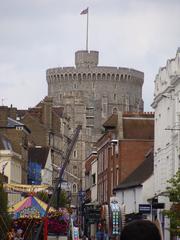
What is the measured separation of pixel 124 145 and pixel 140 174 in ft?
33.1

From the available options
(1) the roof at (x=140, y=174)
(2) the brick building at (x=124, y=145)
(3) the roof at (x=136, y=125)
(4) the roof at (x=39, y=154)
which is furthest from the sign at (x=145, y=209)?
(4) the roof at (x=39, y=154)

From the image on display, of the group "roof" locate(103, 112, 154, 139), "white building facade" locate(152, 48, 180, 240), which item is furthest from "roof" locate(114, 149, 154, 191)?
"white building facade" locate(152, 48, 180, 240)

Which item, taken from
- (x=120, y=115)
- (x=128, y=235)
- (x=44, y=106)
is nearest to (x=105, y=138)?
(x=120, y=115)

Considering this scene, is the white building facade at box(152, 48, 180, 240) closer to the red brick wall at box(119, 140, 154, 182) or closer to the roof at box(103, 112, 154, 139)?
the red brick wall at box(119, 140, 154, 182)

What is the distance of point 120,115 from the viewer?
9006 cm

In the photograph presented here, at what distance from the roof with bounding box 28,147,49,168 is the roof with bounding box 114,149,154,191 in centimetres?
6087

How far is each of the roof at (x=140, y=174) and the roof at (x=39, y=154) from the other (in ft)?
200

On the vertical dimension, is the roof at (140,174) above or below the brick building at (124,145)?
below

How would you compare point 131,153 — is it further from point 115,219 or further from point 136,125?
point 115,219

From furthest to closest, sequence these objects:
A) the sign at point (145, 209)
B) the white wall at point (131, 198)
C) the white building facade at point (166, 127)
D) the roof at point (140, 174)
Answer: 1. the roof at point (140, 174)
2. the white wall at point (131, 198)
3. the sign at point (145, 209)
4. the white building facade at point (166, 127)

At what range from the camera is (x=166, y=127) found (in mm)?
56812

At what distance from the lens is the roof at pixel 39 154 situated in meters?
141

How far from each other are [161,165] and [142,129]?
27.8 m

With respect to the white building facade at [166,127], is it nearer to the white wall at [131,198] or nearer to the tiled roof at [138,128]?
the white wall at [131,198]
